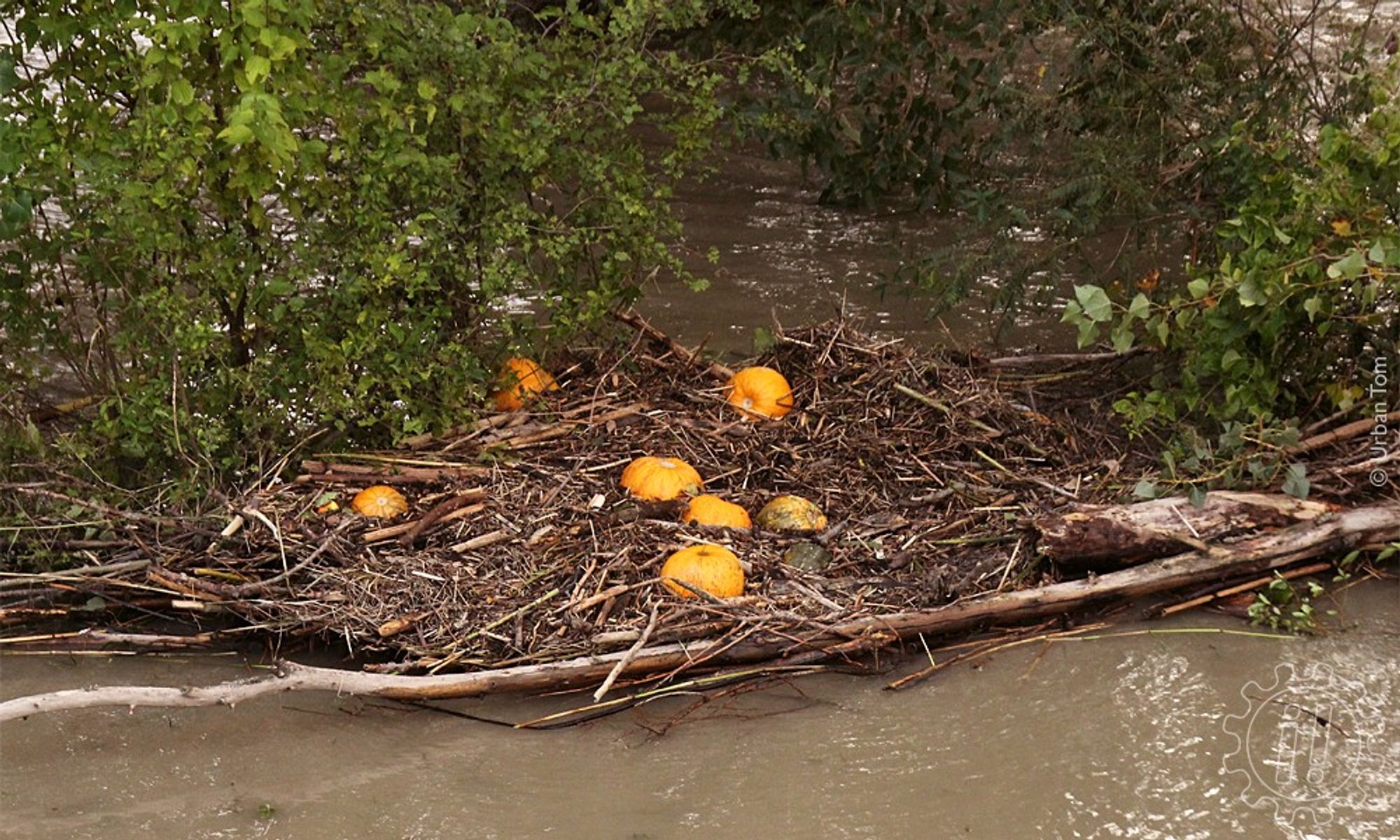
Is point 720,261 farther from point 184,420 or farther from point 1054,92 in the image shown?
point 184,420

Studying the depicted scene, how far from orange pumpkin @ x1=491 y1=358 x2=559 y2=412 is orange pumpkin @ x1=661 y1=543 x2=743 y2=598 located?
4.64 ft

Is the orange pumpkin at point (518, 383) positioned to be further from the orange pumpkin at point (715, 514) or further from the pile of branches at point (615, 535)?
the orange pumpkin at point (715, 514)

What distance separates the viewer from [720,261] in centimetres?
864

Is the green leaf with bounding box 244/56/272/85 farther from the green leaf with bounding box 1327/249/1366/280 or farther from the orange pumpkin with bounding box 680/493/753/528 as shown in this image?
the green leaf with bounding box 1327/249/1366/280

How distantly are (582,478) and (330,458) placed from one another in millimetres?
907

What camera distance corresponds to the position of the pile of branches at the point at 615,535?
4.70 m

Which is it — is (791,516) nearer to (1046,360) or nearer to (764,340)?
(764,340)

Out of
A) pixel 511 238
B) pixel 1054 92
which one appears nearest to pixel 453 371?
pixel 511 238

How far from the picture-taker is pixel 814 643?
4.63 meters

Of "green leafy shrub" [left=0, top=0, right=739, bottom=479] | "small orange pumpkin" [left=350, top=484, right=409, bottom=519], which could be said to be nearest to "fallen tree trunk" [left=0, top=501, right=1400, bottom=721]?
"small orange pumpkin" [left=350, top=484, right=409, bottom=519]

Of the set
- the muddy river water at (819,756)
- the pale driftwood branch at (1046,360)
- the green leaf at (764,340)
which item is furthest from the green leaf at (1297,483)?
the green leaf at (764,340)

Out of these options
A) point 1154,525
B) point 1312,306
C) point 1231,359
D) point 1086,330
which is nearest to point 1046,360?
point 1231,359

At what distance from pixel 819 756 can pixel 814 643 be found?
467 millimetres

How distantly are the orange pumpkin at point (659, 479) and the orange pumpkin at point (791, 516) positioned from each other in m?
0.28
